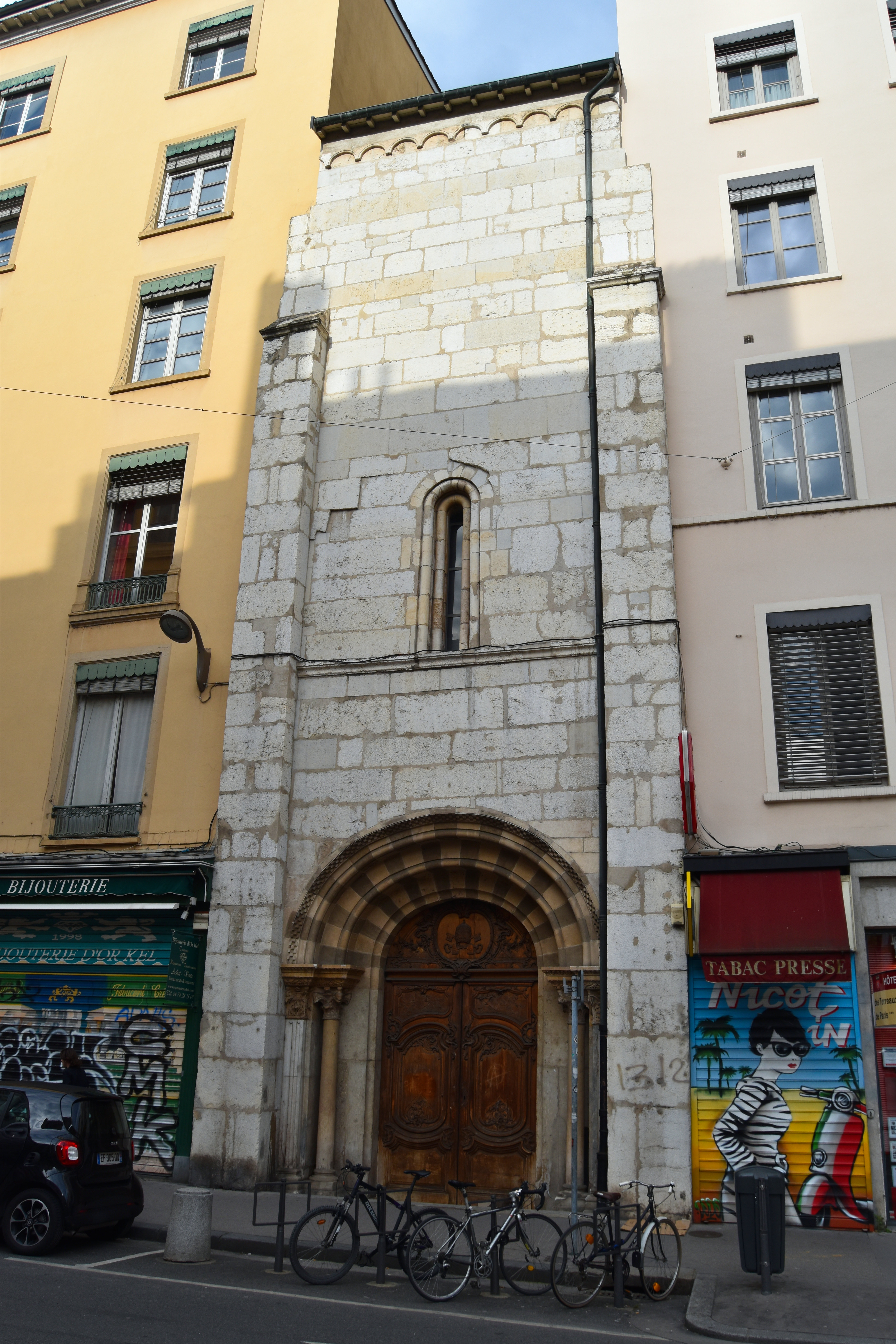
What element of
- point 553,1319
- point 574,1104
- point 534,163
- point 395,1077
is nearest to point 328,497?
point 534,163

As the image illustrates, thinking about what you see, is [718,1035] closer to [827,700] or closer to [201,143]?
[827,700]

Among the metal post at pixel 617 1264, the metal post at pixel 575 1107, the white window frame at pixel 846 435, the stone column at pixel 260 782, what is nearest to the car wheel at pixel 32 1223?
the stone column at pixel 260 782

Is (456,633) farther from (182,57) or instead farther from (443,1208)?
(182,57)

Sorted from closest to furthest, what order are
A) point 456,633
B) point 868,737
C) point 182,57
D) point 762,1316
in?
point 762,1316 < point 868,737 < point 456,633 < point 182,57

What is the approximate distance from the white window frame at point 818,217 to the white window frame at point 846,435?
31cm

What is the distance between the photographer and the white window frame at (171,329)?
16469mm

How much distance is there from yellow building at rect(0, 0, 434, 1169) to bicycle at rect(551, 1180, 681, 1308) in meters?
6.08

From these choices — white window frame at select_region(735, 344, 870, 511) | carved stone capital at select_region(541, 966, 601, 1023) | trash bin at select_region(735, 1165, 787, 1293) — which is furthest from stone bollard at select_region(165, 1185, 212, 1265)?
white window frame at select_region(735, 344, 870, 511)

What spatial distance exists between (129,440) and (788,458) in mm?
9746

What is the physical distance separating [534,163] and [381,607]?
7007 mm

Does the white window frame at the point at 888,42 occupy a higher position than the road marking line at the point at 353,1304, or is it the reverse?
the white window frame at the point at 888,42

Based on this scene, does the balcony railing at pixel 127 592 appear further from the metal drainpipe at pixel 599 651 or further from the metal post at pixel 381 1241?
the metal post at pixel 381 1241

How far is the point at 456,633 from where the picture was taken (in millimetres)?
13406

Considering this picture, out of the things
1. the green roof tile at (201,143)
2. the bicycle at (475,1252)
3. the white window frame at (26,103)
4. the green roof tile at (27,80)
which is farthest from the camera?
the green roof tile at (27,80)
